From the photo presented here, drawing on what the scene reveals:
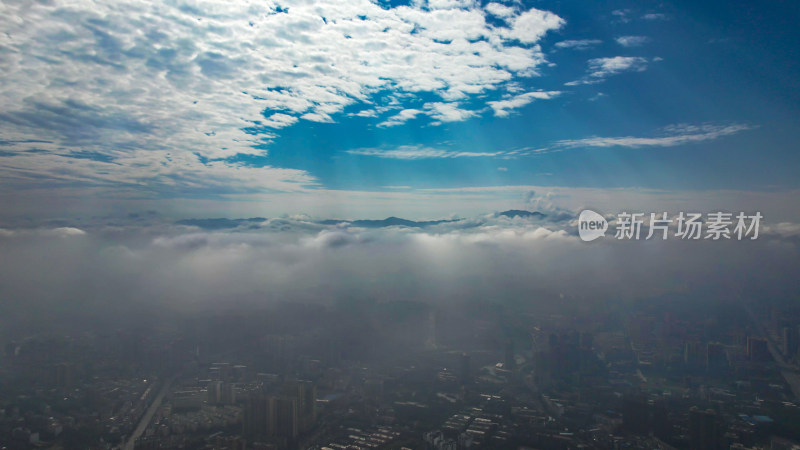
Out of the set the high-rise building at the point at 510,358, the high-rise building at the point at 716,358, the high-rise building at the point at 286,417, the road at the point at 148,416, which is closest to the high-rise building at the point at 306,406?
the high-rise building at the point at 286,417

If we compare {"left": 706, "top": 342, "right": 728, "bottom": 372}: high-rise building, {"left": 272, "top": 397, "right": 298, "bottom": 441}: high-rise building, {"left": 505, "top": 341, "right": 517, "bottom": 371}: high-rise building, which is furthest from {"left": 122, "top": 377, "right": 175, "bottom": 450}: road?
{"left": 706, "top": 342, "right": 728, "bottom": 372}: high-rise building

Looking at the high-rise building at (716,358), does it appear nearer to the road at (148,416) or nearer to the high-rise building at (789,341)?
the high-rise building at (789,341)

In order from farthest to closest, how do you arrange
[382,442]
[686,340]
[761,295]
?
[761,295]
[686,340]
[382,442]

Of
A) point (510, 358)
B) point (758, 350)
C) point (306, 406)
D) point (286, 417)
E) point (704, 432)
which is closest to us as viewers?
point (704, 432)

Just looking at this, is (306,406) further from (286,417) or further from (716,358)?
(716,358)

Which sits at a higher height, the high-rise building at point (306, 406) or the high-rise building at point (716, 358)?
the high-rise building at point (716, 358)

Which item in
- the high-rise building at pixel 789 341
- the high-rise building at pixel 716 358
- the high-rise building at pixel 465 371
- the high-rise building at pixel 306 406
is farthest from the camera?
the high-rise building at pixel 716 358

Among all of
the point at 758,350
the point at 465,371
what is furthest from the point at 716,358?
the point at 465,371

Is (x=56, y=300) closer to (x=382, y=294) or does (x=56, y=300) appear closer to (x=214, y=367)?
(x=214, y=367)

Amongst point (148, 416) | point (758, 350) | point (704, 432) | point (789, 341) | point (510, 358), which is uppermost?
point (789, 341)

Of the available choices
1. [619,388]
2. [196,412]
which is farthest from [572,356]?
[196,412]

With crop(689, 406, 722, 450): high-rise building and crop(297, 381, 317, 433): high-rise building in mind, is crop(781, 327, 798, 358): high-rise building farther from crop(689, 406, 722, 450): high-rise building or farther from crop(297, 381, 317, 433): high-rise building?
crop(297, 381, 317, 433): high-rise building
